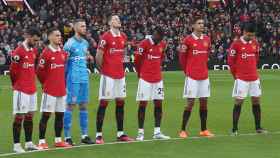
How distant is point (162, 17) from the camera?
47.9 meters

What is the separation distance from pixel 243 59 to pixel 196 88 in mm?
1284

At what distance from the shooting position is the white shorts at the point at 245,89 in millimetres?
17062

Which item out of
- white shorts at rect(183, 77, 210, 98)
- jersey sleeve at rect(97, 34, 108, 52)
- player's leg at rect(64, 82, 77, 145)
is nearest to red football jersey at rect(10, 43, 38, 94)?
player's leg at rect(64, 82, 77, 145)

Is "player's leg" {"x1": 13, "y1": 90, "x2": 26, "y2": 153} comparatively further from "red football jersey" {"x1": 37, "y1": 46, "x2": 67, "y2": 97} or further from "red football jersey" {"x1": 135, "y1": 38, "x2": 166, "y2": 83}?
"red football jersey" {"x1": 135, "y1": 38, "x2": 166, "y2": 83}

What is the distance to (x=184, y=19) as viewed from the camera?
47719 millimetres

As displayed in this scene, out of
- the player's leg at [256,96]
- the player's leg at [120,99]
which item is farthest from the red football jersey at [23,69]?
the player's leg at [256,96]

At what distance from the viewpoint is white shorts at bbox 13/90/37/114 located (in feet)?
48.0

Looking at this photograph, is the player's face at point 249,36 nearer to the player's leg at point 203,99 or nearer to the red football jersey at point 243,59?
the red football jersey at point 243,59

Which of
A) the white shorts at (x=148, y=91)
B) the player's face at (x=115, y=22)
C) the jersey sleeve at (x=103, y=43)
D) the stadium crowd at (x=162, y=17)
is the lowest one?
the white shorts at (x=148, y=91)

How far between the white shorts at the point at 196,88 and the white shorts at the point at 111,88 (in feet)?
5.00

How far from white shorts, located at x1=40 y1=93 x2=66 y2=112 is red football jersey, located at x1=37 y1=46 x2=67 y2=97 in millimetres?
80

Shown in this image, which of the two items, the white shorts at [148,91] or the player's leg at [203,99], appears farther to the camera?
the player's leg at [203,99]

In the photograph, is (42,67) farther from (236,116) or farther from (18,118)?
(236,116)

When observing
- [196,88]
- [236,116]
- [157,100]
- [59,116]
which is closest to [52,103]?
[59,116]
